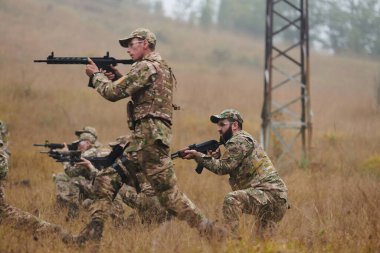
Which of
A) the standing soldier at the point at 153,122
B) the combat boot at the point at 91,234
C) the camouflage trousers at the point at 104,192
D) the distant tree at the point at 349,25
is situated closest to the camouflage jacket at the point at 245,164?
the standing soldier at the point at 153,122

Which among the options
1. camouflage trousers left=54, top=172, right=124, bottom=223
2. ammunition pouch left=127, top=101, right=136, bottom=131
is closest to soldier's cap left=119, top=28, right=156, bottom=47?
ammunition pouch left=127, top=101, right=136, bottom=131

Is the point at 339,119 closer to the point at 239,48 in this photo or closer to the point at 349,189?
the point at 349,189

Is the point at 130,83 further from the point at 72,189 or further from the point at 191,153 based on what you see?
the point at 72,189

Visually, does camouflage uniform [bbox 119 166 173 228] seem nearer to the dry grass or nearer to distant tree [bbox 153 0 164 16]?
the dry grass

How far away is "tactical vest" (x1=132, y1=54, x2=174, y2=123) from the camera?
4.68 meters

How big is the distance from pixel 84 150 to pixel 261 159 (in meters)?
3.05

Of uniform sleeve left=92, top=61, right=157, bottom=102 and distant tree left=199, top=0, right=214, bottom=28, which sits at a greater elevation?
distant tree left=199, top=0, right=214, bottom=28

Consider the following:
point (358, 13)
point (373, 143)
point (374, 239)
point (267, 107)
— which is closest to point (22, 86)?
point (267, 107)

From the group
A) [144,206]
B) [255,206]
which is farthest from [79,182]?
[255,206]

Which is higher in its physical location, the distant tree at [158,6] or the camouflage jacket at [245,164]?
the distant tree at [158,6]

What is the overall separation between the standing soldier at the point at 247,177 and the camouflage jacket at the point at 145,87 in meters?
0.83

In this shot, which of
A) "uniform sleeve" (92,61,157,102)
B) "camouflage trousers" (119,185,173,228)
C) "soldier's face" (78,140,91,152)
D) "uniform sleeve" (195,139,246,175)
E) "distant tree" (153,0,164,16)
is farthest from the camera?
"distant tree" (153,0,164,16)

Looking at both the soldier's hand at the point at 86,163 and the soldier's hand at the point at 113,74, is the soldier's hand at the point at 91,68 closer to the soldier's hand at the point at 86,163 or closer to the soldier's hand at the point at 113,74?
the soldier's hand at the point at 113,74

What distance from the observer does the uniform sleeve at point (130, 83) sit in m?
4.58
